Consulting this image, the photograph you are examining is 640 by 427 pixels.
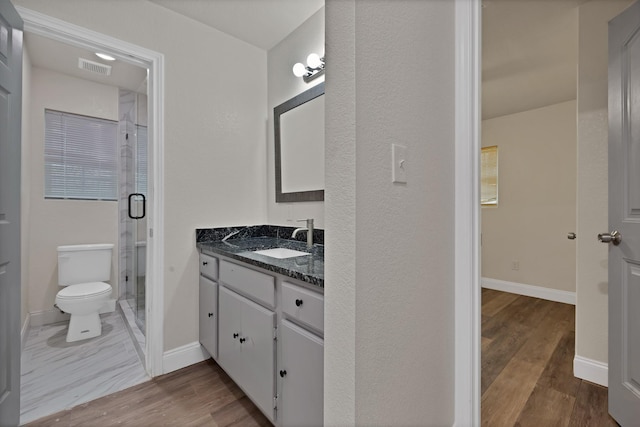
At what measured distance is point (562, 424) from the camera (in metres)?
1.50

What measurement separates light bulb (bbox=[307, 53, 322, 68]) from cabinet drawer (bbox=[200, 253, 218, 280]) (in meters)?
1.43

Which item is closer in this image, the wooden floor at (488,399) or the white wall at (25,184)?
the wooden floor at (488,399)

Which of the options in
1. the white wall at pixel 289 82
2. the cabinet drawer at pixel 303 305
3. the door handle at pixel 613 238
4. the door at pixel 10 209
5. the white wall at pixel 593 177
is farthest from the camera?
the white wall at pixel 289 82

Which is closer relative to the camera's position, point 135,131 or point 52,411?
point 52,411

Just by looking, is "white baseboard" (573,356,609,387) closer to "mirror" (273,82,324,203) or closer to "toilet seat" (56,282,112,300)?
"mirror" (273,82,324,203)

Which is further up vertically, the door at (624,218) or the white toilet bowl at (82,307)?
the door at (624,218)

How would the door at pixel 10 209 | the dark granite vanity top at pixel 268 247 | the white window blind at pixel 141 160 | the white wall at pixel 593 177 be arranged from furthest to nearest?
the white window blind at pixel 141 160 < the white wall at pixel 593 177 < the door at pixel 10 209 < the dark granite vanity top at pixel 268 247

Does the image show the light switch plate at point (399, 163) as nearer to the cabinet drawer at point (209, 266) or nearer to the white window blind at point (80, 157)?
the cabinet drawer at point (209, 266)

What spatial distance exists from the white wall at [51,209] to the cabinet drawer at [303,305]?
269 centimetres

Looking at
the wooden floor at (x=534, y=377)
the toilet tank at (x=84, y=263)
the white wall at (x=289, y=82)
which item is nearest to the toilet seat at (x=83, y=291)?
the toilet tank at (x=84, y=263)

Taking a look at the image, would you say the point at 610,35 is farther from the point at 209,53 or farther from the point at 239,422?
the point at 239,422

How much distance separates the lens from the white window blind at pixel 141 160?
109 inches

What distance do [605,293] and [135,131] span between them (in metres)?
4.11

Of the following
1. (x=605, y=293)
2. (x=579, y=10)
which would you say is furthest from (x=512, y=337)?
(x=579, y=10)
